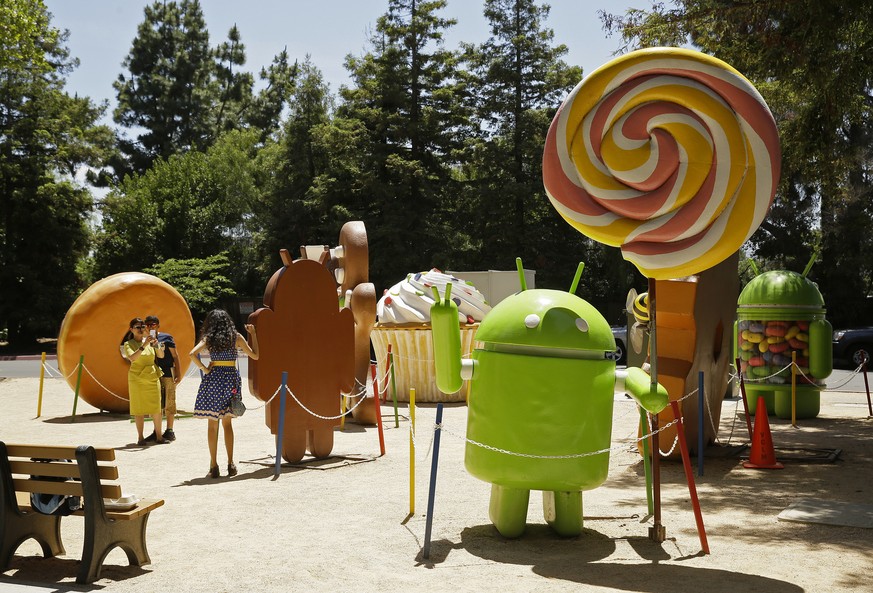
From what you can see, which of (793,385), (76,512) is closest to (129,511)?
(76,512)

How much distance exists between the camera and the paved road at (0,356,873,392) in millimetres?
18688

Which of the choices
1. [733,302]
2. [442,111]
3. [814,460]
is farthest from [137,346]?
[442,111]

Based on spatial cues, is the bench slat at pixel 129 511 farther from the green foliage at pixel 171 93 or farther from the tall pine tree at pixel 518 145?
the green foliage at pixel 171 93

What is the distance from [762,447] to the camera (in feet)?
31.5

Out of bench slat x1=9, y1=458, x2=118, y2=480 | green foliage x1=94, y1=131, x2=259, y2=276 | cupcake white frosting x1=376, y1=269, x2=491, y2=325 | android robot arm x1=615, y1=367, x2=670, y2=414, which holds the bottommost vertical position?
bench slat x1=9, y1=458, x2=118, y2=480

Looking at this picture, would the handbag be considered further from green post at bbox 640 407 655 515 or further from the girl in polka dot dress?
green post at bbox 640 407 655 515

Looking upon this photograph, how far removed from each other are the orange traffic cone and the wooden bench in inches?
251

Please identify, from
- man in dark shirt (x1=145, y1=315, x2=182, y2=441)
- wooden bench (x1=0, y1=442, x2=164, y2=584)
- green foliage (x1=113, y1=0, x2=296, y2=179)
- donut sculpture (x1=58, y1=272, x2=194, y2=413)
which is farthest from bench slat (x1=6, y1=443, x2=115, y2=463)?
green foliage (x1=113, y1=0, x2=296, y2=179)

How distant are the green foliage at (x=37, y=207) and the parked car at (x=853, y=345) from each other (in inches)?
1070

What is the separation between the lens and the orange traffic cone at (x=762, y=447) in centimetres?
951

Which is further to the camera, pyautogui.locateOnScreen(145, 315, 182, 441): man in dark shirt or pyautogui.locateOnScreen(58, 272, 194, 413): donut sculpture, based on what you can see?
pyautogui.locateOnScreen(58, 272, 194, 413): donut sculpture

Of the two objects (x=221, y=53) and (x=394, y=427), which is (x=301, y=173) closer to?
(x=221, y=53)

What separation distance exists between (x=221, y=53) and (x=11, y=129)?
69.8 feet

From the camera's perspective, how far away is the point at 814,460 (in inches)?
389
